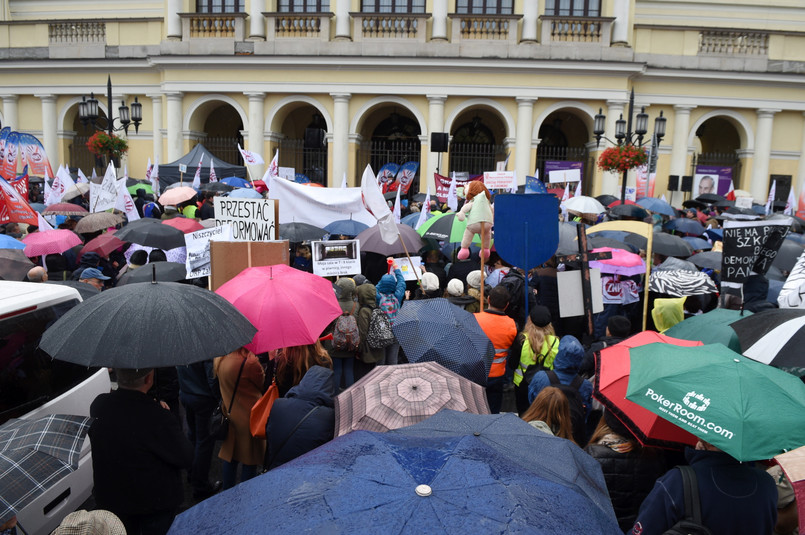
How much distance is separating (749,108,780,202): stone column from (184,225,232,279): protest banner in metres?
23.5

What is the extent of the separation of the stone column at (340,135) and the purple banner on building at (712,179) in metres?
14.3

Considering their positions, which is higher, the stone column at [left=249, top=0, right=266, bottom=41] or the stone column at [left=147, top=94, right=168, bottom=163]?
the stone column at [left=249, top=0, right=266, bottom=41]

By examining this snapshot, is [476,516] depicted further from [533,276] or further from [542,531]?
[533,276]

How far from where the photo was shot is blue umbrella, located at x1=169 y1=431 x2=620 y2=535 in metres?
1.74

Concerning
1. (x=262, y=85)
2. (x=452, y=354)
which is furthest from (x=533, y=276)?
(x=262, y=85)

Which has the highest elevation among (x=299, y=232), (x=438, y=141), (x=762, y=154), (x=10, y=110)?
(x=10, y=110)

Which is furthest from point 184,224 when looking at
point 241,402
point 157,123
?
point 157,123

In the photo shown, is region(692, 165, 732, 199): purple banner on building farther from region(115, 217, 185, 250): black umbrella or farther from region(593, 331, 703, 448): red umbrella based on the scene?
region(593, 331, 703, 448): red umbrella

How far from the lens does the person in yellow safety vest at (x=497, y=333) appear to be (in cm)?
549

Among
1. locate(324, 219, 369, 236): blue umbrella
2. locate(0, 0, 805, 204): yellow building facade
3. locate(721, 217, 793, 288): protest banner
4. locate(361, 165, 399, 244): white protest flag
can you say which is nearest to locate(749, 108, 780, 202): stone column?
locate(0, 0, 805, 204): yellow building facade

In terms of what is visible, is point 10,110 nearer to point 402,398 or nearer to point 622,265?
point 622,265

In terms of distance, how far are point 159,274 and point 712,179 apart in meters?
23.4

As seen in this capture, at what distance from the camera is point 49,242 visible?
7875 millimetres

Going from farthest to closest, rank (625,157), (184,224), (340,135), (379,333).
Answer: (340,135) < (625,157) < (184,224) < (379,333)
